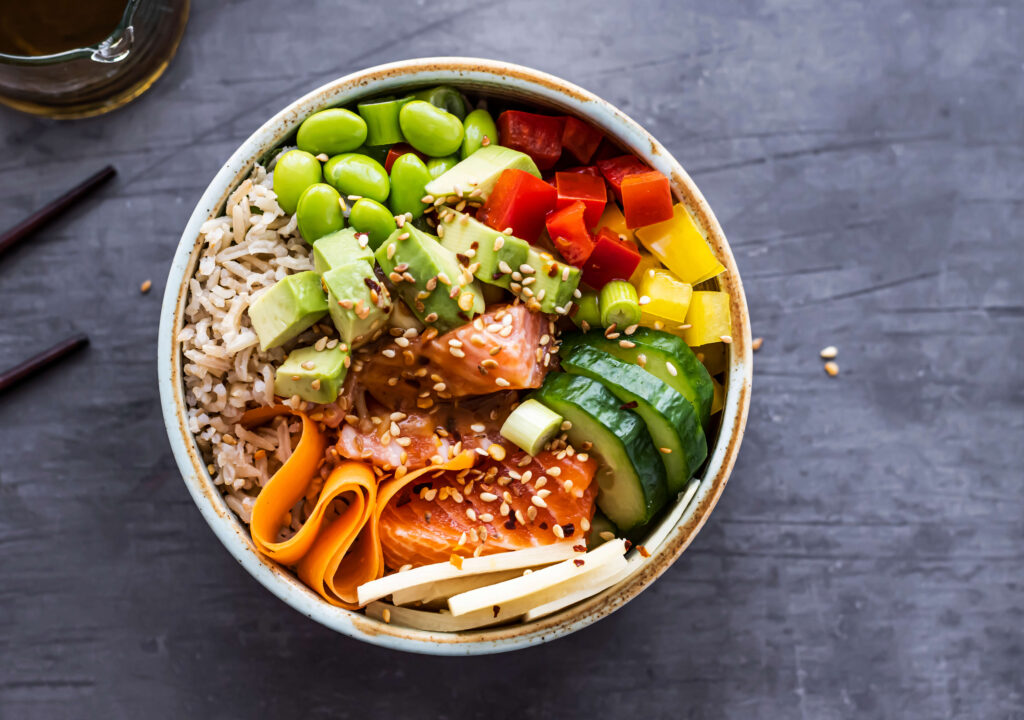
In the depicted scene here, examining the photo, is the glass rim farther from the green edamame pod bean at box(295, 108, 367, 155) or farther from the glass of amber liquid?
the green edamame pod bean at box(295, 108, 367, 155)

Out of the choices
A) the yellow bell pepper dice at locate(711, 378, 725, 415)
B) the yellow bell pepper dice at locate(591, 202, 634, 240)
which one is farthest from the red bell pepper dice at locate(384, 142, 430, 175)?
the yellow bell pepper dice at locate(711, 378, 725, 415)

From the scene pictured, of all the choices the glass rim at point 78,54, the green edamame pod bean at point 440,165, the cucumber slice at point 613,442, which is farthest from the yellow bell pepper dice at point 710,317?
the glass rim at point 78,54

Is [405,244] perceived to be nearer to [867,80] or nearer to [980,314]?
[867,80]

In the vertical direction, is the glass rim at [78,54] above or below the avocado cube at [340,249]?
above

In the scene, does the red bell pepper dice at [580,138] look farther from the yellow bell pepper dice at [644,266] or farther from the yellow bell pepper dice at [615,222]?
the yellow bell pepper dice at [644,266]

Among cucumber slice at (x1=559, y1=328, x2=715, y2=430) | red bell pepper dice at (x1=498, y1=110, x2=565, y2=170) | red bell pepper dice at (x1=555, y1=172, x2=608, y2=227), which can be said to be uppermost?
red bell pepper dice at (x1=498, y1=110, x2=565, y2=170)

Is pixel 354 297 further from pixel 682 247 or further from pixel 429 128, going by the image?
pixel 682 247
